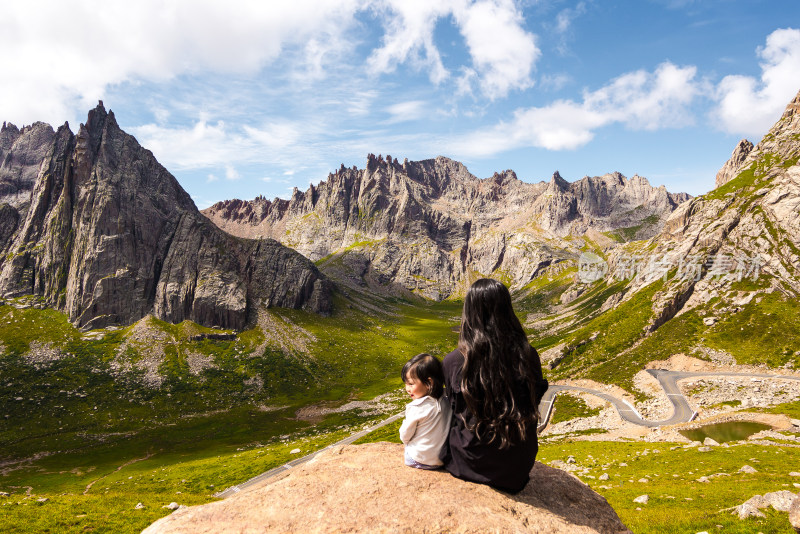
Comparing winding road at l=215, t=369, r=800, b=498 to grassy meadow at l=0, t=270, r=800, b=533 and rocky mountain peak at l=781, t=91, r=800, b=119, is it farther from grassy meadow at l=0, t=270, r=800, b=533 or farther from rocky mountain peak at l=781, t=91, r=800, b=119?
rocky mountain peak at l=781, t=91, r=800, b=119

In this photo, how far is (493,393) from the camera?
8523 millimetres

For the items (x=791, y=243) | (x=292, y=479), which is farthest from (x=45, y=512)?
(x=791, y=243)

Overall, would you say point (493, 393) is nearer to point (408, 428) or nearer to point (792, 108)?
point (408, 428)

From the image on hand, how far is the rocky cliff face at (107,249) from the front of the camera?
164 m

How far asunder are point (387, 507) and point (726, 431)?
7182cm

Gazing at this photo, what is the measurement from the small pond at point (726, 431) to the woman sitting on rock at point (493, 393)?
63.6 meters

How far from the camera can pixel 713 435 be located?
A: 55281mm

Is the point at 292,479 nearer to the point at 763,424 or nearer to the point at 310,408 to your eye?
the point at 763,424

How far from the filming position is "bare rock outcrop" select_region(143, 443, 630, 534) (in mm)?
7590

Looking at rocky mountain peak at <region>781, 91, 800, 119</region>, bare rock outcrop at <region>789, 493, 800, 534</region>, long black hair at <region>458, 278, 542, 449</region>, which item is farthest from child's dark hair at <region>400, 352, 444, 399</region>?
rocky mountain peak at <region>781, 91, 800, 119</region>

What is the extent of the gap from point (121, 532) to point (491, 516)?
27261mm

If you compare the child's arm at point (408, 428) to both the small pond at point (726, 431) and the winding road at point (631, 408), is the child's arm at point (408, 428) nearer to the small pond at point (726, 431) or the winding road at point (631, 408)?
the winding road at point (631, 408)

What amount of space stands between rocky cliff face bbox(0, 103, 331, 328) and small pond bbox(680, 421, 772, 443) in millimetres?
171393

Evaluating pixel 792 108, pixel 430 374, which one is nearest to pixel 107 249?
pixel 430 374
